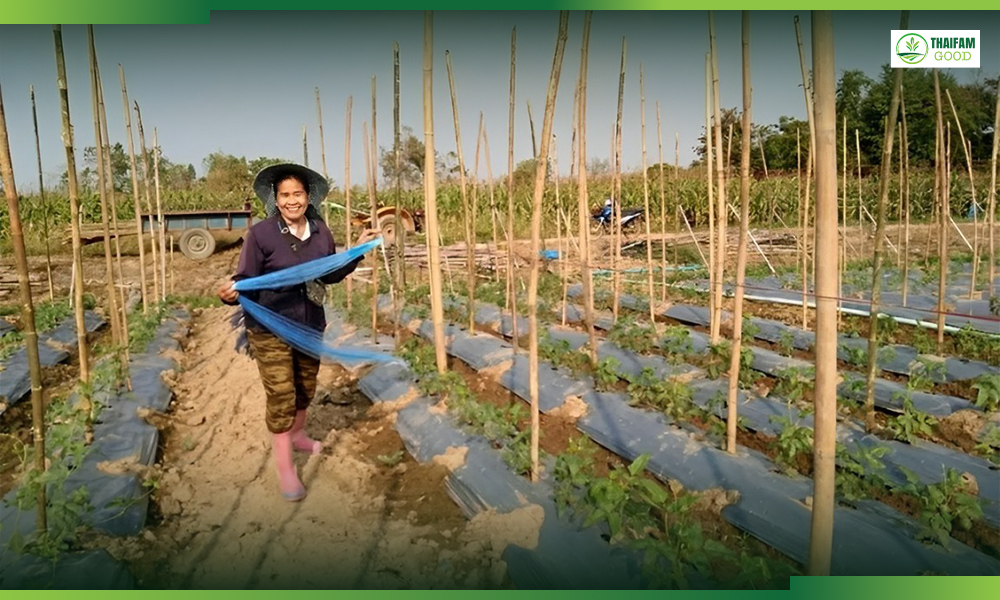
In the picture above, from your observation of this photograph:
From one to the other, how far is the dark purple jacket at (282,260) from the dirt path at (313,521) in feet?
2.38

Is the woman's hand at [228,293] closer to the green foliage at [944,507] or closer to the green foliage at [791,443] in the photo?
the green foliage at [791,443]

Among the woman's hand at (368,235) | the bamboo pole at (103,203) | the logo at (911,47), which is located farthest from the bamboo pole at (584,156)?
the bamboo pole at (103,203)

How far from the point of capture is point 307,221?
2.71m

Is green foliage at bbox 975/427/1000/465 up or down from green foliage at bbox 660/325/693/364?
down

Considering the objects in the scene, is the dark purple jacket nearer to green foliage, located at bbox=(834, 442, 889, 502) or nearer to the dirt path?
the dirt path

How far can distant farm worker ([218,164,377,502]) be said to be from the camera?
2.56 m

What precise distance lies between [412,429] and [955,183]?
14.5 meters

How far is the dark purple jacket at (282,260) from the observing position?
255 centimetres

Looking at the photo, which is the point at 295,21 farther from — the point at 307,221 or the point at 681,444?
the point at 681,444

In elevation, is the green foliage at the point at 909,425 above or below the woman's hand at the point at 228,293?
below

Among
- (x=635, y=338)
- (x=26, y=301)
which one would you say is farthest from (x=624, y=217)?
(x=26, y=301)

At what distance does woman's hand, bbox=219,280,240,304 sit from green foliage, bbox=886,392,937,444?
2.91 meters

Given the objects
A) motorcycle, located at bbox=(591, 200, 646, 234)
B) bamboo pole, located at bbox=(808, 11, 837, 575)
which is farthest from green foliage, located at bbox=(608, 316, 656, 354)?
motorcycle, located at bbox=(591, 200, 646, 234)

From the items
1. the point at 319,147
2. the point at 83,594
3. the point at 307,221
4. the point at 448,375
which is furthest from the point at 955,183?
the point at 83,594
